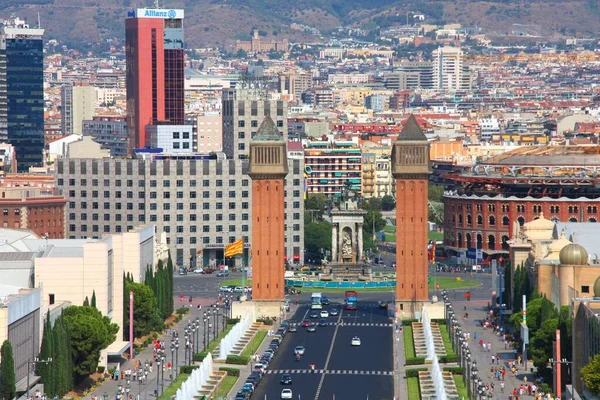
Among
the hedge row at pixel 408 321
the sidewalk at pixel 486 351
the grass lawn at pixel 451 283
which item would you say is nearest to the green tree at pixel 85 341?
the sidewalk at pixel 486 351

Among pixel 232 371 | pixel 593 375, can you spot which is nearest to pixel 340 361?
pixel 232 371

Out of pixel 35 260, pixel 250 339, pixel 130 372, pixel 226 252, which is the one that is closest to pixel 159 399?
pixel 130 372

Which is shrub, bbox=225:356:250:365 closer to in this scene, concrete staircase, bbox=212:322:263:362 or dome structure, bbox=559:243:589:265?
concrete staircase, bbox=212:322:263:362

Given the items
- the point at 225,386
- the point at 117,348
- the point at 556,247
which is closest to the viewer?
the point at 225,386

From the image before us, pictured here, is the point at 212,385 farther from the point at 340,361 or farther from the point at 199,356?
the point at 340,361

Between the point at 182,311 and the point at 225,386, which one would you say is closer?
the point at 225,386

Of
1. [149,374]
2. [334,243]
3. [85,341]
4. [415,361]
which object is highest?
[334,243]

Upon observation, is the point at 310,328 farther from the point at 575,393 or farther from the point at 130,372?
the point at 575,393
